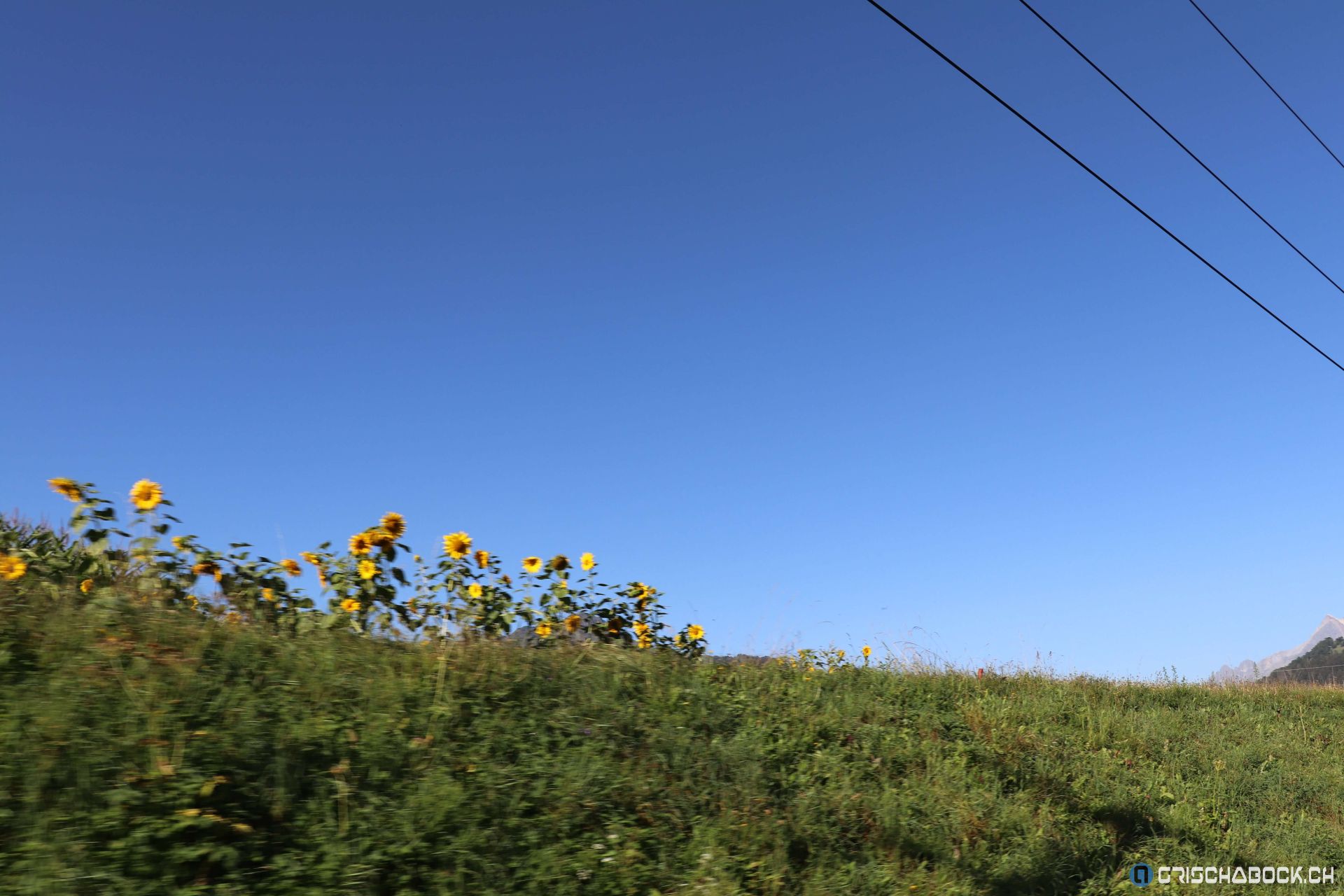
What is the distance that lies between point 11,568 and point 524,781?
321cm

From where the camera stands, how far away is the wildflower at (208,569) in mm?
5645

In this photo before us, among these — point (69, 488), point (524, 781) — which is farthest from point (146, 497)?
point (524, 781)

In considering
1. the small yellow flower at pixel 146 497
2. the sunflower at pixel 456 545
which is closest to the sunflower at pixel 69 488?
the small yellow flower at pixel 146 497

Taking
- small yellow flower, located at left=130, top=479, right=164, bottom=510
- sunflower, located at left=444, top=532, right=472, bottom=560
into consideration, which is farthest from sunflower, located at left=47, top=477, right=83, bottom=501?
sunflower, located at left=444, top=532, right=472, bottom=560

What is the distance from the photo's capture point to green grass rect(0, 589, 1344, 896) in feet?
12.3

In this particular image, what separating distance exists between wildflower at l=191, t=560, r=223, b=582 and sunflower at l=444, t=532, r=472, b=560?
151 centimetres

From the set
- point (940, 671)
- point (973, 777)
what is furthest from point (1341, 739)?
point (973, 777)

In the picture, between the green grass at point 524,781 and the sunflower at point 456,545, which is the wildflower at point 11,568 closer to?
the green grass at point 524,781

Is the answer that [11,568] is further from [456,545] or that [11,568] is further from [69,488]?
[456,545]

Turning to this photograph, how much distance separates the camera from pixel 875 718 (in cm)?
739

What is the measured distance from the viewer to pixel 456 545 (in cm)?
648

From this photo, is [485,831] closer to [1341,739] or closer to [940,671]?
[940,671]

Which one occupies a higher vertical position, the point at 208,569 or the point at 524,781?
the point at 208,569

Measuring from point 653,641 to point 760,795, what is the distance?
223 centimetres
